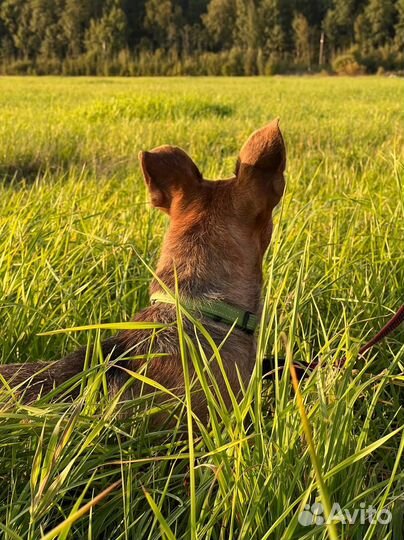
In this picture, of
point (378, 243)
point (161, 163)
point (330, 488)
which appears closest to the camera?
point (330, 488)

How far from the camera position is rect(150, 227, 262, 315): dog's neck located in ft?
5.74

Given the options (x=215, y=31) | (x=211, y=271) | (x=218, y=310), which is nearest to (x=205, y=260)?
(x=211, y=271)

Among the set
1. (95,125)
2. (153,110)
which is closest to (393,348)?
(95,125)

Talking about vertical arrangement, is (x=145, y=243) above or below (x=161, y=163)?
below

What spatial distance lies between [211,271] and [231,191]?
0.27 m

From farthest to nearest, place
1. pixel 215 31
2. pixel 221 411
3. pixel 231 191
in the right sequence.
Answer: pixel 215 31 < pixel 231 191 < pixel 221 411

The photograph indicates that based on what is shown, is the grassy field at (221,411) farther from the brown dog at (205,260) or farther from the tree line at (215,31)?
the tree line at (215,31)

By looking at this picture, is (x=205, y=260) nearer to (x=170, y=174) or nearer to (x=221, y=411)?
(x=170, y=174)

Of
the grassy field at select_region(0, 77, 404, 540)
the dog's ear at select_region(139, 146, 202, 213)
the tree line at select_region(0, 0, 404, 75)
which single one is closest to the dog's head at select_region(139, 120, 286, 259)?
the dog's ear at select_region(139, 146, 202, 213)

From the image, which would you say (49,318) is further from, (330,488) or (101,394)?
(330,488)

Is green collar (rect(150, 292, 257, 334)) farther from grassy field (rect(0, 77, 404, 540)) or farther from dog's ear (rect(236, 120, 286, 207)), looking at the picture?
dog's ear (rect(236, 120, 286, 207))

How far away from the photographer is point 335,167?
5023mm

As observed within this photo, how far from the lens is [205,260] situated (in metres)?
1.78

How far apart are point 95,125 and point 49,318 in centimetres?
736
